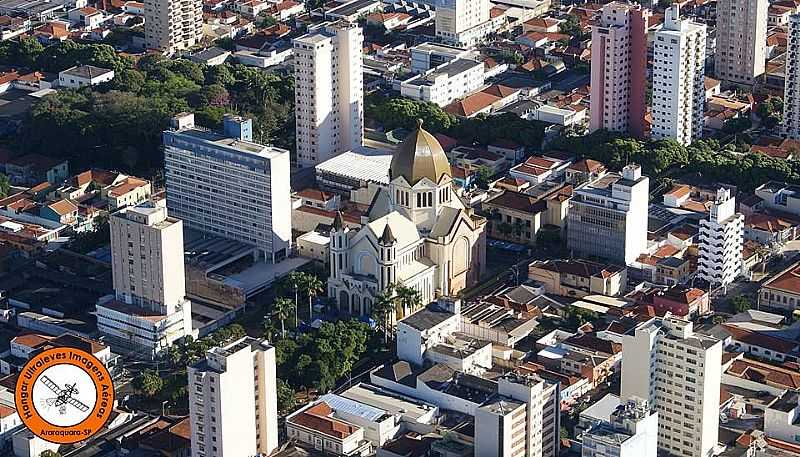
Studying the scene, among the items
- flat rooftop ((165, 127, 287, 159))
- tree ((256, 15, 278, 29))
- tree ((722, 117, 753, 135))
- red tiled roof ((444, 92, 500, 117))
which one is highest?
flat rooftop ((165, 127, 287, 159))

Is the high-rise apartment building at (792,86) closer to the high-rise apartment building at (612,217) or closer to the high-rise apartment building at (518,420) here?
the high-rise apartment building at (612,217)

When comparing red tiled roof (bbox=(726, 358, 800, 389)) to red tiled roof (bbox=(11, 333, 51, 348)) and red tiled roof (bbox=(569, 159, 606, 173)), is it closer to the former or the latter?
red tiled roof (bbox=(569, 159, 606, 173))

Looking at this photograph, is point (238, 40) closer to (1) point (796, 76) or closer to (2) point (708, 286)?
(1) point (796, 76)

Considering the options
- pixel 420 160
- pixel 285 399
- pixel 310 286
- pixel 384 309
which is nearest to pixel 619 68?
pixel 420 160

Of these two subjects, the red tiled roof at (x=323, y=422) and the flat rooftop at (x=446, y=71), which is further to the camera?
the flat rooftop at (x=446, y=71)

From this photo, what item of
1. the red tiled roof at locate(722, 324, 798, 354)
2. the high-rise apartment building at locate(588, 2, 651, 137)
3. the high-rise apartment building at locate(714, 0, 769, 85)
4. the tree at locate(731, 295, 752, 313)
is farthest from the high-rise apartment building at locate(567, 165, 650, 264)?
the high-rise apartment building at locate(714, 0, 769, 85)

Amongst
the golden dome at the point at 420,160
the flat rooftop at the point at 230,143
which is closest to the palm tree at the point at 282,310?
the golden dome at the point at 420,160
